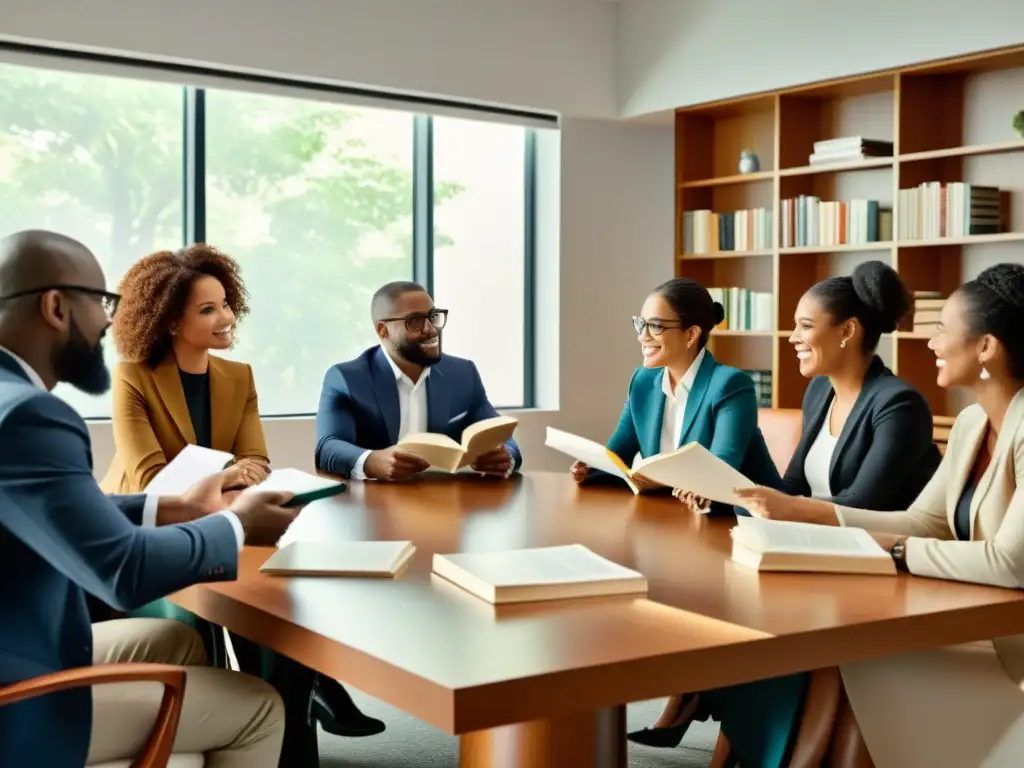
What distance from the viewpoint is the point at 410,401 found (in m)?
4.16

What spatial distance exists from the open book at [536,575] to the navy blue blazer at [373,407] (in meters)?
1.67

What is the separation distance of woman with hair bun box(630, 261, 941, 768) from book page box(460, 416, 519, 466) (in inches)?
31.0

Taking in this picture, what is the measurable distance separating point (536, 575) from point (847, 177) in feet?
16.5

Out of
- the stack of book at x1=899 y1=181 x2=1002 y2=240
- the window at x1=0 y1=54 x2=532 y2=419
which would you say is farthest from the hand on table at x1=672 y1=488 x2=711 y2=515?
the stack of book at x1=899 y1=181 x2=1002 y2=240

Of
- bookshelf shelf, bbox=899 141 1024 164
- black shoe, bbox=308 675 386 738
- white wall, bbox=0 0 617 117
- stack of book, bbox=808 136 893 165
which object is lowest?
black shoe, bbox=308 675 386 738

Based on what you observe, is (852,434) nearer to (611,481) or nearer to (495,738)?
(611,481)

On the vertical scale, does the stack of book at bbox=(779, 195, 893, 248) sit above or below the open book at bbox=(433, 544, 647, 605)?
above

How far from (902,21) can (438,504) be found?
154 inches

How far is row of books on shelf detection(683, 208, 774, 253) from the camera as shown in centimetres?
677

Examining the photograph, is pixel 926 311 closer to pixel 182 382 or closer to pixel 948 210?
pixel 948 210

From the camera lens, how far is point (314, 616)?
1961 millimetres

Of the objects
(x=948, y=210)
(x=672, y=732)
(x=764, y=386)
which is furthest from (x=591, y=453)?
(x=764, y=386)

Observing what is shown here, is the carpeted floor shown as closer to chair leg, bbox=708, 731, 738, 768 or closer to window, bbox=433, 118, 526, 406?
chair leg, bbox=708, 731, 738, 768

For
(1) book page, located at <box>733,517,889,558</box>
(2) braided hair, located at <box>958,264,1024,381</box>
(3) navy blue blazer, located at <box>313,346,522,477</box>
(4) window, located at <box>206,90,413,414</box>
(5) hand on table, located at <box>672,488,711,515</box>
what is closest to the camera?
(1) book page, located at <box>733,517,889,558</box>
